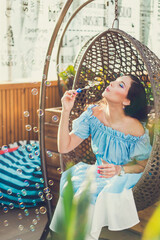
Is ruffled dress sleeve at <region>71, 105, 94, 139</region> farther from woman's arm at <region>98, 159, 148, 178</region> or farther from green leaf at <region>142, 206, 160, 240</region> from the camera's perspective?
green leaf at <region>142, 206, 160, 240</region>

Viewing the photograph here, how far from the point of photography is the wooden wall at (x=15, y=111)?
3041 mm

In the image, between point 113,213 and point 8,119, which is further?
point 8,119

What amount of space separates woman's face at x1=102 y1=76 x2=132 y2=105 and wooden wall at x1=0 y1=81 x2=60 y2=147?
4.60 ft

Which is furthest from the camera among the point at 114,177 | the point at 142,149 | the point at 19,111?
the point at 19,111

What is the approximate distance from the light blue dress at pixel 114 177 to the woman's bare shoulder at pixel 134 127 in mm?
24

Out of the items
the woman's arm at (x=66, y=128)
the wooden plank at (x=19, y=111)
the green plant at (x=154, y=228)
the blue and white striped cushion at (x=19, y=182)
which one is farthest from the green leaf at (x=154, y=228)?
the wooden plank at (x=19, y=111)

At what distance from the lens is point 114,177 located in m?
1.67

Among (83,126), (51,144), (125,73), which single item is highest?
(125,73)

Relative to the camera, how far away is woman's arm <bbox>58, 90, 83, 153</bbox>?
171cm

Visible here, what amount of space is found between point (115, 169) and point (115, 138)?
22 centimetres

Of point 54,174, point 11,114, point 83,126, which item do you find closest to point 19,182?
point 54,174

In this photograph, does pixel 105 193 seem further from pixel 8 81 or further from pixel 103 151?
pixel 8 81

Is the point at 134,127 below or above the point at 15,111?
above

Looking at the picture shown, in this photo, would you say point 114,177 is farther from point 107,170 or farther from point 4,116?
point 4,116
